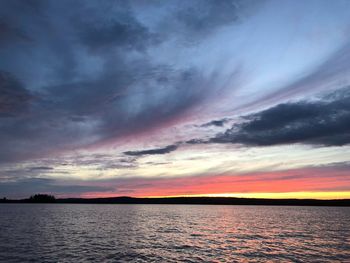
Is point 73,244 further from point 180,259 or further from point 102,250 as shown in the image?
point 180,259

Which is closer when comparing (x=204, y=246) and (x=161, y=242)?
(x=204, y=246)

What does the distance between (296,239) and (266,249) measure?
1636 cm

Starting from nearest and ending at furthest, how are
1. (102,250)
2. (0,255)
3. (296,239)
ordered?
1. (0,255)
2. (102,250)
3. (296,239)

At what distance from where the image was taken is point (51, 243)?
53.9 metres

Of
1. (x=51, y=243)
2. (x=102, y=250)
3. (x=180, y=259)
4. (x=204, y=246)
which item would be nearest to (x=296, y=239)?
(x=204, y=246)

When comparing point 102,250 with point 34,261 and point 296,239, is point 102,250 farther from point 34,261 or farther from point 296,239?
point 296,239

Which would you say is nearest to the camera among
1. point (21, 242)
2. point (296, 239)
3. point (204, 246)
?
point (204, 246)

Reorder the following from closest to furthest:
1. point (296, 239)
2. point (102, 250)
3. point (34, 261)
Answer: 1. point (34, 261)
2. point (102, 250)
3. point (296, 239)

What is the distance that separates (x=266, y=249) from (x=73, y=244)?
3224cm

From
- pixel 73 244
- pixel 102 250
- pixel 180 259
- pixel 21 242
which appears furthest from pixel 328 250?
pixel 21 242

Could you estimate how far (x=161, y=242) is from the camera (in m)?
56.3

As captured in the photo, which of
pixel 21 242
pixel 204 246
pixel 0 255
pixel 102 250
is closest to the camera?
pixel 0 255

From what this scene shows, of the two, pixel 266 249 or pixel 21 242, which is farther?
pixel 21 242

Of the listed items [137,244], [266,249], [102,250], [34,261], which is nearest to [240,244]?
[266,249]
